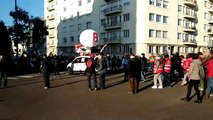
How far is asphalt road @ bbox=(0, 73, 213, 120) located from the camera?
394 inches

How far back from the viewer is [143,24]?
54.4 m

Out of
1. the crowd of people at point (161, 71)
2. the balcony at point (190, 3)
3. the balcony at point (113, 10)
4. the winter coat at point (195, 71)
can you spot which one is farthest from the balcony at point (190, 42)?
the winter coat at point (195, 71)

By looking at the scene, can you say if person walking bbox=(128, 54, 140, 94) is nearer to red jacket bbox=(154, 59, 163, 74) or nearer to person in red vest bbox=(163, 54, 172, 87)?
red jacket bbox=(154, 59, 163, 74)

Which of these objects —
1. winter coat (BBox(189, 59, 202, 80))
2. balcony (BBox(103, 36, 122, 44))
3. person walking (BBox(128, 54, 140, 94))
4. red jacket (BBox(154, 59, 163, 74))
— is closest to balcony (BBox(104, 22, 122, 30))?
balcony (BBox(103, 36, 122, 44))

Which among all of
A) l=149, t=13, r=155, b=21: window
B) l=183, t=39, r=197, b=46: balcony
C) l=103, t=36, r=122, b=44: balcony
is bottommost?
l=183, t=39, r=197, b=46: balcony

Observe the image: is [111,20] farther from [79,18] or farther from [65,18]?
[65,18]

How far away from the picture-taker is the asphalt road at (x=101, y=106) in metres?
10.0

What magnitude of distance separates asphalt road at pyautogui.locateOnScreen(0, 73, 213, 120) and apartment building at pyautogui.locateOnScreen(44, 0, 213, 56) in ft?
130

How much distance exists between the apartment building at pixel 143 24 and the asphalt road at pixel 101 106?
39649mm

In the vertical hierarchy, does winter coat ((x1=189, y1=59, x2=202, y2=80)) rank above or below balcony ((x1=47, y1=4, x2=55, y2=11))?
below

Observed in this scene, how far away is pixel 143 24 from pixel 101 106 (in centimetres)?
4367

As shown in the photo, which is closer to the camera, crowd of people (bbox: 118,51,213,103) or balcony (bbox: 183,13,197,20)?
crowd of people (bbox: 118,51,213,103)

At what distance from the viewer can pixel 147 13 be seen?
179 ft

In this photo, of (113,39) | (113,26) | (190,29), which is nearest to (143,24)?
(113,26)
